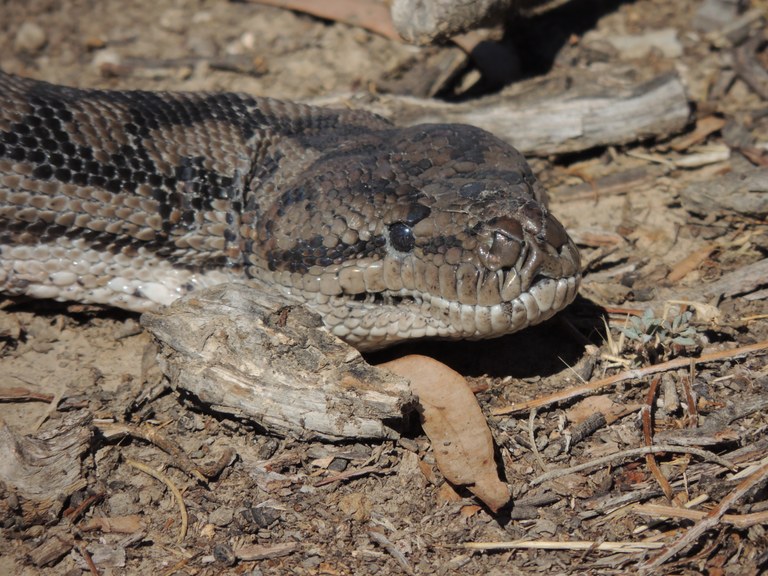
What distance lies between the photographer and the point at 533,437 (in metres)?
4.29

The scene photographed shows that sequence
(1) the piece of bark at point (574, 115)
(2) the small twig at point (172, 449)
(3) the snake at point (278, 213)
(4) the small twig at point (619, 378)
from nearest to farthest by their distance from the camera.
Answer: (3) the snake at point (278, 213)
(2) the small twig at point (172, 449)
(4) the small twig at point (619, 378)
(1) the piece of bark at point (574, 115)

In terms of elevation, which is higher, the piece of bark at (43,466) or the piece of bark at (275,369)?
the piece of bark at (275,369)

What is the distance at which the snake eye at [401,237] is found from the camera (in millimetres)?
4270

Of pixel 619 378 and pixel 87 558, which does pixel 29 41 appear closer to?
pixel 87 558

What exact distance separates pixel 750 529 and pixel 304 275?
2447 millimetres

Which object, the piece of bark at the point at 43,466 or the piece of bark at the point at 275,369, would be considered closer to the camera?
the piece of bark at the point at 43,466

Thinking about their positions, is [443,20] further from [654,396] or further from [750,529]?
[750,529]

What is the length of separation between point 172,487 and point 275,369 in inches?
30.5

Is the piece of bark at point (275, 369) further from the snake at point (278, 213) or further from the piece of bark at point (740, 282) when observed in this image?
the piece of bark at point (740, 282)

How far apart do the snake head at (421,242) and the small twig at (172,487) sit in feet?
3.73

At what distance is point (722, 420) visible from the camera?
4102 mm

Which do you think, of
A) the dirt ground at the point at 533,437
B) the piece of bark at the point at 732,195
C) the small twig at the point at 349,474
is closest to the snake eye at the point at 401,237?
the dirt ground at the point at 533,437

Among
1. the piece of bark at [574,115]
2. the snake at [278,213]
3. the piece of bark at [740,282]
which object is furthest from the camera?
the piece of bark at [574,115]

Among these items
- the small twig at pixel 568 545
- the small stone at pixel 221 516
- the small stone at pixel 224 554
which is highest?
the small twig at pixel 568 545
